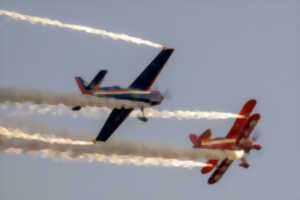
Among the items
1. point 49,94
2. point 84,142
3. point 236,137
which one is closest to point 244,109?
point 236,137

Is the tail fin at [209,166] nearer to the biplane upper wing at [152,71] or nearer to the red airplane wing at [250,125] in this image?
the red airplane wing at [250,125]

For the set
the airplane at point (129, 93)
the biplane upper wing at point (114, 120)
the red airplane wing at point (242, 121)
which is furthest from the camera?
the red airplane wing at point (242, 121)

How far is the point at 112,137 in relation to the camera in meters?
72.6

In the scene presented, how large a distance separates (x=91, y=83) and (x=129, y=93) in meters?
4.16

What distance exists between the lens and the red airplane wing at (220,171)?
→ 7944 cm

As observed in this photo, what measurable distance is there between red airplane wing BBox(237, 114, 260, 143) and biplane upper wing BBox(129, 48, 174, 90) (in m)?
7.94

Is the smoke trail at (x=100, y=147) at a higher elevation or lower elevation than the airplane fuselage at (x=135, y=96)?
lower

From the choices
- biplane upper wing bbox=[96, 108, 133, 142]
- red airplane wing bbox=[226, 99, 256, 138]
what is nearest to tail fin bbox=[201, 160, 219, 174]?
red airplane wing bbox=[226, 99, 256, 138]

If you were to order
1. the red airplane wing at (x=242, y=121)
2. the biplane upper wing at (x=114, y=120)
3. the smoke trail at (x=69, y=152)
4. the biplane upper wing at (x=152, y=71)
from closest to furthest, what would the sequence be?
the smoke trail at (x=69, y=152), the biplane upper wing at (x=152, y=71), the biplane upper wing at (x=114, y=120), the red airplane wing at (x=242, y=121)

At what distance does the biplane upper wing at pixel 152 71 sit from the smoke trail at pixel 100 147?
16.0 ft

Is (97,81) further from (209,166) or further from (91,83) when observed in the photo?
(209,166)

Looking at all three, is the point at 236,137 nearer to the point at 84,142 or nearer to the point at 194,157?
the point at 194,157

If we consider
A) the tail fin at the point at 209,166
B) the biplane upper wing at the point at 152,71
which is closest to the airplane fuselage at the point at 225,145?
the tail fin at the point at 209,166

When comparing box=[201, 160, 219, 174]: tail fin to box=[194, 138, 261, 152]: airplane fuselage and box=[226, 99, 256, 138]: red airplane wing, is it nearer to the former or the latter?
box=[226, 99, 256, 138]: red airplane wing
